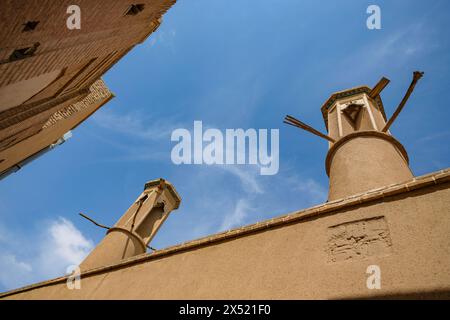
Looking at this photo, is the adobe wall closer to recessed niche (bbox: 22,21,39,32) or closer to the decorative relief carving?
the decorative relief carving

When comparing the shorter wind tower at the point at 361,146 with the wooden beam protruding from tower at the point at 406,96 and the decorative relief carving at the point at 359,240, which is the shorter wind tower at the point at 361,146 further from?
the decorative relief carving at the point at 359,240

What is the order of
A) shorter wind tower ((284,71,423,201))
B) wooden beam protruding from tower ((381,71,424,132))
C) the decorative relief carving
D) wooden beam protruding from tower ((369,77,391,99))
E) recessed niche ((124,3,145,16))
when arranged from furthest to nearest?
wooden beam protruding from tower ((369,77,391,99))
recessed niche ((124,3,145,16))
wooden beam protruding from tower ((381,71,424,132))
shorter wind tower ((284,71,423,201))
the decorative relief carving

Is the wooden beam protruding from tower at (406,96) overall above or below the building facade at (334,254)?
above

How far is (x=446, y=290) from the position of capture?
8.10ft

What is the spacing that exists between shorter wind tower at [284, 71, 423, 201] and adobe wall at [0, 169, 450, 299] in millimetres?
1886

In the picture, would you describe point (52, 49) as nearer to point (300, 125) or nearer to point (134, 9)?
point (134, 9)

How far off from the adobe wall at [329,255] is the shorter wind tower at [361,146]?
74.3 inches

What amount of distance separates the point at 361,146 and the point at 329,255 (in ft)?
12.6

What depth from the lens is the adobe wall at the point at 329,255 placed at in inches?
112

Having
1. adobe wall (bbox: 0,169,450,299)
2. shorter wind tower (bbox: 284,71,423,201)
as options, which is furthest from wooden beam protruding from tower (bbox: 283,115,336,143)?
adobe wall (bbox: 0,169,450,299)

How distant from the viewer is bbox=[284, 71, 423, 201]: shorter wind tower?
18.5 ft

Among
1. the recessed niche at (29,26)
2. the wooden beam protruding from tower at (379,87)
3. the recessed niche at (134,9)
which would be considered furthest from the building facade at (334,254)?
the recessed niche at (134,9)

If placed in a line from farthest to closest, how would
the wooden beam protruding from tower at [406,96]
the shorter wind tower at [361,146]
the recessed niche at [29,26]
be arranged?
the wooden beam protruding from tower at [406,96], the shorter wind tower at [361,146], the recessed niche at [29,26]
